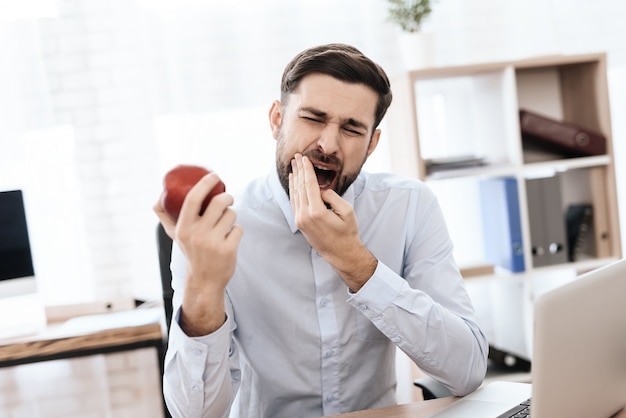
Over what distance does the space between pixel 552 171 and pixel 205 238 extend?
6.67 feet

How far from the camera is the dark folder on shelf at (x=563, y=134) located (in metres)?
2.57

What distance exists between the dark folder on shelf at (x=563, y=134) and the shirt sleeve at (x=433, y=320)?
4.19 ft

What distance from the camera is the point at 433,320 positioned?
1.32 m

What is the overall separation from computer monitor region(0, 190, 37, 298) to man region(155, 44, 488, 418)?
1122 millimetres

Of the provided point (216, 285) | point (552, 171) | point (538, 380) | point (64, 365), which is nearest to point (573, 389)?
point (538, 380)

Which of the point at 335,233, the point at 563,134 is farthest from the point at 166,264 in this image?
the point at 563,134

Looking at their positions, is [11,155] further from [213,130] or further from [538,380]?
[538,380]

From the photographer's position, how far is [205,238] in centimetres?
100

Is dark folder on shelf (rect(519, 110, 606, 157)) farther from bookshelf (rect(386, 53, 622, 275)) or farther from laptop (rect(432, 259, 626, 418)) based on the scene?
laptop (rect(432, 259, 626, 418))

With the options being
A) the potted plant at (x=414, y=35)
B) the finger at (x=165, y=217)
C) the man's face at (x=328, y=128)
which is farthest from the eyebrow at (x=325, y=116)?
the potted plant at (x=414, y=35)

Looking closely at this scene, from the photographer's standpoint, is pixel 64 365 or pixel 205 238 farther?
pixel 64 365

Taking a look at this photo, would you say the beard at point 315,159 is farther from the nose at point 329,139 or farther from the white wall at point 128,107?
the white wall at point 128,107

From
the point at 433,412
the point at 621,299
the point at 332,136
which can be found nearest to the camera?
the point at 621,299

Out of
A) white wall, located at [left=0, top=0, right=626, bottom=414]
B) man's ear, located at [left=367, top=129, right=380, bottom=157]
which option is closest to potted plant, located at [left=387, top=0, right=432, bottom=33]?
white wall, located at [left=0, top=0, right=626, bottom=414]
